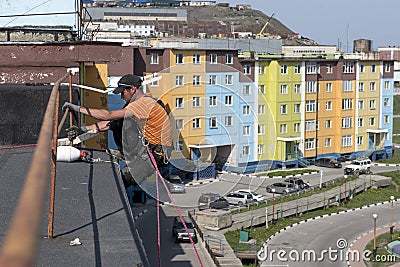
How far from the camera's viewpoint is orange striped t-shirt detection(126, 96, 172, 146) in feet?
8.93

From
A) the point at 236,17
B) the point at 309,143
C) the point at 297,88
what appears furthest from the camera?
the point at 236,17

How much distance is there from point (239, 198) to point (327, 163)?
19.7 ft

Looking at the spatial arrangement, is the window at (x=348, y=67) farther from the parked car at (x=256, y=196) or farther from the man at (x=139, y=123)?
the man at (x=139, y=123)

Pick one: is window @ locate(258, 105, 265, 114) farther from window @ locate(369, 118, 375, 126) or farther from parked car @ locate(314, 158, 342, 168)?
window @ locate(369, 118, 375, 126)

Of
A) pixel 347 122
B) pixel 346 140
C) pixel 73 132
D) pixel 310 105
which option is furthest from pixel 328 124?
pixel 73 132

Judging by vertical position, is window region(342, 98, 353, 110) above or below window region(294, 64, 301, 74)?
below

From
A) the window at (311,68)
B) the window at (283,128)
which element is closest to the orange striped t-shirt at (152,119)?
the window at (283,128)

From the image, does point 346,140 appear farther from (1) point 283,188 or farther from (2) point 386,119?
(1) point 283,188

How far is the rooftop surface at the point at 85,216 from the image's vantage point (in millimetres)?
1838

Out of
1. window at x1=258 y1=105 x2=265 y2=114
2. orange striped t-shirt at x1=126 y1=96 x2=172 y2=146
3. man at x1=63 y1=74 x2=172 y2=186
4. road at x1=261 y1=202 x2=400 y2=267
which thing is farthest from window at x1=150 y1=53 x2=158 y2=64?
orange striped t-shirt at x1=126 y1=96 x2=172 y2=146

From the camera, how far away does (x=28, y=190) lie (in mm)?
399

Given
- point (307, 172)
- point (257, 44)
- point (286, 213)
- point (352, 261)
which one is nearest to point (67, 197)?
point (352, 261)

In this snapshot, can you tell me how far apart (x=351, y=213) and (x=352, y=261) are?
4166 mm

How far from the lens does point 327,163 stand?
787 inches
